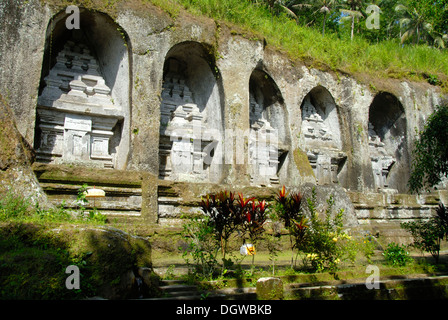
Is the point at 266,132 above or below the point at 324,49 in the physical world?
below

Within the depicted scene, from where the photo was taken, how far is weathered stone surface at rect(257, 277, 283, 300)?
381 cm

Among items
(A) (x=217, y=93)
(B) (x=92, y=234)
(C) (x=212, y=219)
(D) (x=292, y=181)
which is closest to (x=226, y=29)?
(A) (x=217, y=93)

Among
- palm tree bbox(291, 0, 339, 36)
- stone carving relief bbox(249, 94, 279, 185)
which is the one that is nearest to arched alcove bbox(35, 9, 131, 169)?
stone carving relief bbox(249, 94, 279, 185)

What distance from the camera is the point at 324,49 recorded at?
543 inches

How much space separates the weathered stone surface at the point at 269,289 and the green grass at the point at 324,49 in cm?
847

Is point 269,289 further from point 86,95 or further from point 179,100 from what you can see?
point 179,100

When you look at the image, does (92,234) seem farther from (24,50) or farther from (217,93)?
(217,93)

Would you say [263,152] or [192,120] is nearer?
[192,120]

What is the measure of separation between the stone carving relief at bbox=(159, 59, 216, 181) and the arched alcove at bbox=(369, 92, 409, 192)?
691cm

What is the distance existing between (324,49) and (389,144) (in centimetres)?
444

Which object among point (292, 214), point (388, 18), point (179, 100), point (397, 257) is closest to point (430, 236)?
point (397, 257)

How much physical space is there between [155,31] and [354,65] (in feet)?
24.7

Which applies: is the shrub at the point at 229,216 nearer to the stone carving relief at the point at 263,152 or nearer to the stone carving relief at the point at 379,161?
the stone carving relief at the point at 263,152

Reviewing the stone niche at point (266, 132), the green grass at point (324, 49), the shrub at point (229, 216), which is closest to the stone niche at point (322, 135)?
the stone niche at point (266, 132)
